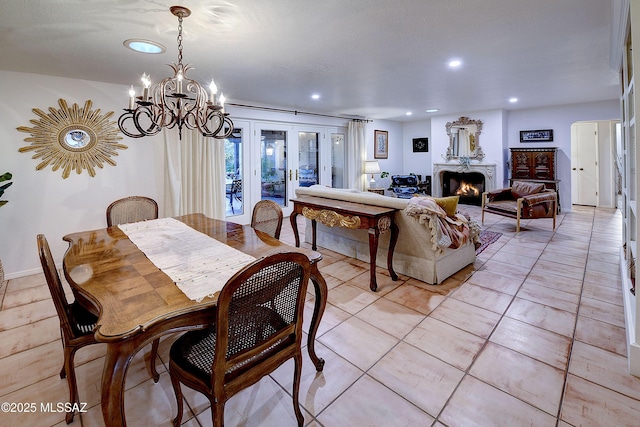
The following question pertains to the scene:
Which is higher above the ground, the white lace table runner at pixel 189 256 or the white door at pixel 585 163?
the white door at pixel 585 163

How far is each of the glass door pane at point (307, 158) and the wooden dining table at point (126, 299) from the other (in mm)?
4667

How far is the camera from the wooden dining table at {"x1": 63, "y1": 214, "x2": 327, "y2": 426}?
1071 mm

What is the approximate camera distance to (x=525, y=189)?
209 inches

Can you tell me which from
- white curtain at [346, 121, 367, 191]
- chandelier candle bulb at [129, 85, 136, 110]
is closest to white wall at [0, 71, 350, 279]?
chandelier candle bulb at [129, 85, 136, 110]

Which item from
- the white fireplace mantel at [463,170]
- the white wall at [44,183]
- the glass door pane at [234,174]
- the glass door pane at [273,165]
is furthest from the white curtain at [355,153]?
the white wall at [44,183]

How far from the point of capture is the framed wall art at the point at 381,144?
320 inches

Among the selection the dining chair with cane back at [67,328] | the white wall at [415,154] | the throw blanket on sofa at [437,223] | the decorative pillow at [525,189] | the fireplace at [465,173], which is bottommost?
the dining chair with cane back at [67,328]

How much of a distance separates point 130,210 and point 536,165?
24.0 ft

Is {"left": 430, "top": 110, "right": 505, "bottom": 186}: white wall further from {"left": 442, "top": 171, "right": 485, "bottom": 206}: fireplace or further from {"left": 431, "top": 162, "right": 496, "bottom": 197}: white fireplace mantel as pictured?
{"left": 442, "top": 171, "right": 485, "bottom": 206}: fireplace

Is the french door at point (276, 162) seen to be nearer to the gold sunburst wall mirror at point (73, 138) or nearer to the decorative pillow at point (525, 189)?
the gold sunburst wall mirror at point (73, 138)

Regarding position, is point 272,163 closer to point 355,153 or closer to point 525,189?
A: point 355,153

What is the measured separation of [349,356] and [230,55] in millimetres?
2849

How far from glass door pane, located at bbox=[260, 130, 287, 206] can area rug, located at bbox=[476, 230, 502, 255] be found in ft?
12.5

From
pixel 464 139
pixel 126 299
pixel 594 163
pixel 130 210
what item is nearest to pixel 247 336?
pixel 126 299
